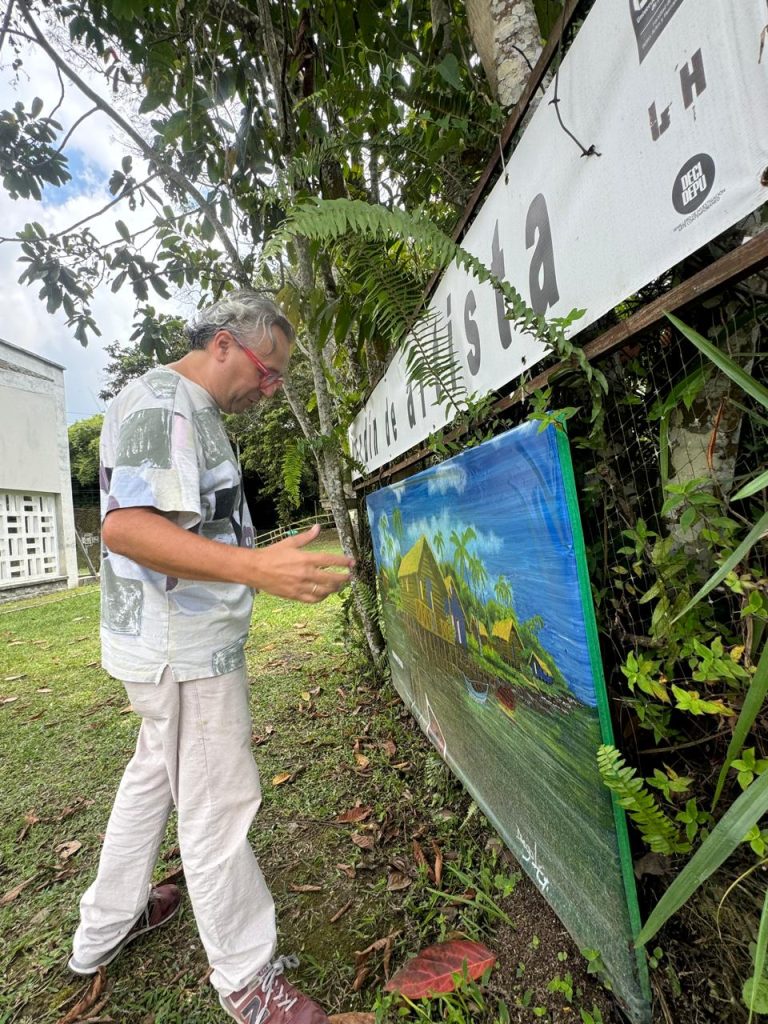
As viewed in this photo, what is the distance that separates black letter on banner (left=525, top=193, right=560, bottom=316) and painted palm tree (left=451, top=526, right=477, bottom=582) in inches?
25.0

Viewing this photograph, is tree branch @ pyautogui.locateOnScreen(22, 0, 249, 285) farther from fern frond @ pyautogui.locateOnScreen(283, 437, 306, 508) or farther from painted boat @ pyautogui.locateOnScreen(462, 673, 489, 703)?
painted boat @ pyautogui.locateOnScreen(462, 673, 489, 703)

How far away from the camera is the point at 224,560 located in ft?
3.55

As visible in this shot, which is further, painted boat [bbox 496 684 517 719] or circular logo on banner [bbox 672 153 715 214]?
painted boat [bbox 496 684 517 719]

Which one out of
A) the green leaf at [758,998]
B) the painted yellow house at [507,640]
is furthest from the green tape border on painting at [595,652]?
the painted yellow house at [507,640]

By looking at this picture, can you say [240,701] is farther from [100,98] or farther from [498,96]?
[100,98]

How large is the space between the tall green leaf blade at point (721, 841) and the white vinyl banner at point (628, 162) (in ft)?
1.95

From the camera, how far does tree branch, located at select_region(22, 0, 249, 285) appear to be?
10.4 feet

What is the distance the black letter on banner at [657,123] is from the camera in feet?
2.05

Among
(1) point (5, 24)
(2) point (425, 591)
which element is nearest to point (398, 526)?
(2) point (425, 591)

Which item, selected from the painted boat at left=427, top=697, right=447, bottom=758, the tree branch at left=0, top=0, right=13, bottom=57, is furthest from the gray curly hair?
the tree branch at left=0, top=0, right=13, bottom=57

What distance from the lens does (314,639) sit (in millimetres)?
4832

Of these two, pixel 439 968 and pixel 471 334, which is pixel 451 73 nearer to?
pixel 471 334

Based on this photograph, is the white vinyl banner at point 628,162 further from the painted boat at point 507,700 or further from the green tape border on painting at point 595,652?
the painted boat at point 507,700
